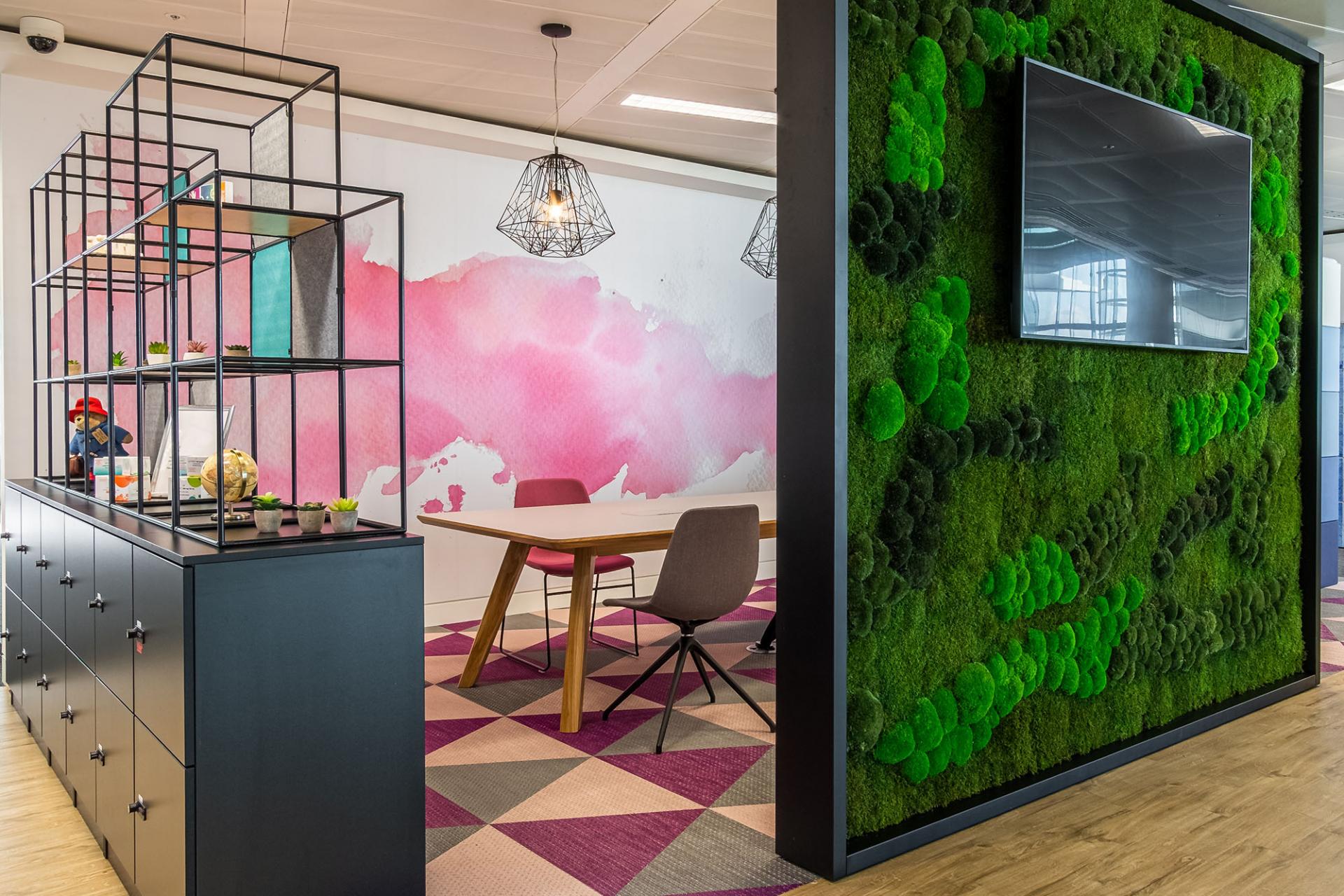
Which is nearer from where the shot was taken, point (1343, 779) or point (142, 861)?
point (142, 861)

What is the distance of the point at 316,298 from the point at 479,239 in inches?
128

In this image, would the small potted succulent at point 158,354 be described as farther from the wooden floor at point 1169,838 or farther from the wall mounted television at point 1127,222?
the wall mounted television at point 1127,222

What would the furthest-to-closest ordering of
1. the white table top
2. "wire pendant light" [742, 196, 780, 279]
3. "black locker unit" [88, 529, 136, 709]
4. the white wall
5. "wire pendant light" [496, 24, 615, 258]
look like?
1. "wire pendant light" [742, 196, 780, 279]
2. "wire pendant light" [496, 24, 615, 258]
3. the white wall
4. the white table top
5. "black locker unit" [88, 529, 136, 709]

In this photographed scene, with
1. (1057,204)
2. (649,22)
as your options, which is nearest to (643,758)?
(1057,204)

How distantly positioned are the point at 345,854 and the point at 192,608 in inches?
25.4

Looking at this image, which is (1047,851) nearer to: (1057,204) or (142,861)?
(1057,204)

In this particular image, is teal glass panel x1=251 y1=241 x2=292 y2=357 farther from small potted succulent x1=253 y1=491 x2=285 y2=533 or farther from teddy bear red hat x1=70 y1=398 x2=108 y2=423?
teddy bear red hat x1=70 y1=398 x2=108 y2=423

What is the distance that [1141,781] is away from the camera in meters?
3.12

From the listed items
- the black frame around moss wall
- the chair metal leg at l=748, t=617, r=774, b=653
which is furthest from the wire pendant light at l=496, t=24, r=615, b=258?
the chair metal leg at l=748, t=617, r=774, b=653

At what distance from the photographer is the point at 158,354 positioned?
2.65 metres

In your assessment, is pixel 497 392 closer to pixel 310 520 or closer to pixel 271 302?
pixel 271 302

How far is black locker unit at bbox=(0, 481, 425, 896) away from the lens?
1.98m

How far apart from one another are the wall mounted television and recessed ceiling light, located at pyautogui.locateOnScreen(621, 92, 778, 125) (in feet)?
7.62

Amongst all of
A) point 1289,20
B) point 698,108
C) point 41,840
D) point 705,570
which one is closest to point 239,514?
point 41,840
